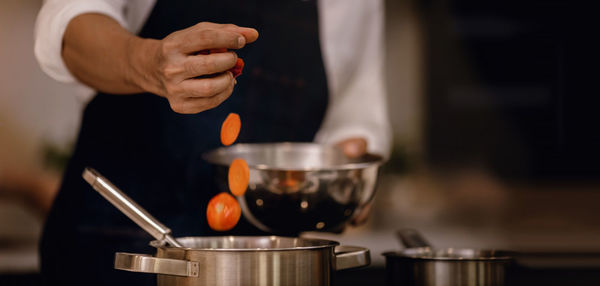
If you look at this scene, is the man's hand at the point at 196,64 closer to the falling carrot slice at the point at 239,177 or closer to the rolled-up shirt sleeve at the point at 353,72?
the falling carrot slice at the point at 239,177

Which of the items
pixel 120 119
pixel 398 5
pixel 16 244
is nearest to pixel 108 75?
pixel 120 119

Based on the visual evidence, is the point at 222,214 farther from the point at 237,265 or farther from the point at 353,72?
the point at 353,72

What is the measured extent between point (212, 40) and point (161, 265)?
0.19 meters

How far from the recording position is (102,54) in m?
0.77

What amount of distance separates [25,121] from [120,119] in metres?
1.41

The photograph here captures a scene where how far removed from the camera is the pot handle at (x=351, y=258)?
677mm

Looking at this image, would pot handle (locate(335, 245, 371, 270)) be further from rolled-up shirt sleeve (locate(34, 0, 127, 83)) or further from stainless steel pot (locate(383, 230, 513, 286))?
rolled-up shirt sleeve (locate(34, 0, 127, 83))

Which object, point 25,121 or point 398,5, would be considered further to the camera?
point 398,5

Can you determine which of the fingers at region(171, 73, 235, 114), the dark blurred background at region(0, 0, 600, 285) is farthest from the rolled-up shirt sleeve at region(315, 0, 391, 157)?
the dark blurred background at region(0, 0, 600, 285)

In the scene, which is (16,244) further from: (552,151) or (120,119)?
(552,151)

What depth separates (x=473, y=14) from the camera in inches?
95.0

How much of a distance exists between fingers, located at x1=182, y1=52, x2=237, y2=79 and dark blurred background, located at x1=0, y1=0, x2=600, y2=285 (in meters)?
1.71

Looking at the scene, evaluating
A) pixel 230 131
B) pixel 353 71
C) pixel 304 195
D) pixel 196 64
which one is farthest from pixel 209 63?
→ pixel 353 71

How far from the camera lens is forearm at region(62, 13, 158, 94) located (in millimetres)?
716
